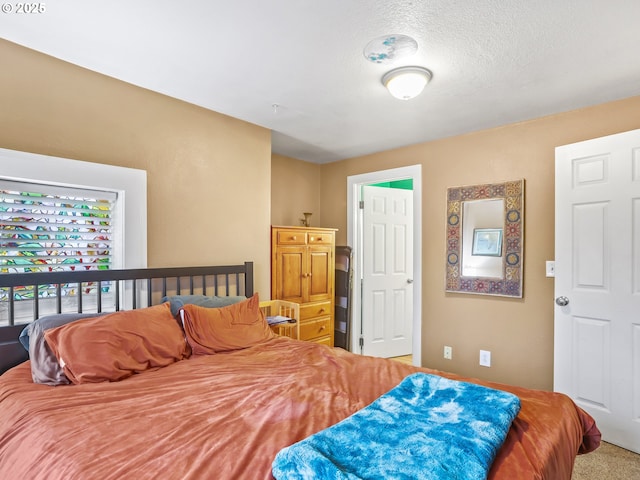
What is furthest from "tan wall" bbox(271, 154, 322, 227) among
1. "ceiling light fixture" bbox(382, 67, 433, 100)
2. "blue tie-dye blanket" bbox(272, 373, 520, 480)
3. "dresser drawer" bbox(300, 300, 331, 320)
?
"blue tie-dye blanket" bbox(272, 373, 520, 480)

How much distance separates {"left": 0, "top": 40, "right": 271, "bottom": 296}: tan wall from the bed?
58 centimetres

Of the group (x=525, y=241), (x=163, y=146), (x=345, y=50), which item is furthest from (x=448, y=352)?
(x=163, y=146)

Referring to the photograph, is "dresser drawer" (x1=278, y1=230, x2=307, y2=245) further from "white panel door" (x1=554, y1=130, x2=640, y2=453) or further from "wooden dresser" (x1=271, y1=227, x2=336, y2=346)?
"white panel door" (x1=554, y1=130, x2=640, y2=453)

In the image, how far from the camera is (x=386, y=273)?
4.39 meters

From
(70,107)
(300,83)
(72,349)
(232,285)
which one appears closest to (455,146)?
(300,83)

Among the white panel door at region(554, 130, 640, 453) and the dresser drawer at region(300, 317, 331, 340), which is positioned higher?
the white panel door at region(554, 130, 640, 453)

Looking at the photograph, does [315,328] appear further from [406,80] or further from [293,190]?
[406,80]

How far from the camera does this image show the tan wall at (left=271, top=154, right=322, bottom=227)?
416cm

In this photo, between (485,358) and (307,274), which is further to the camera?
(307,274)

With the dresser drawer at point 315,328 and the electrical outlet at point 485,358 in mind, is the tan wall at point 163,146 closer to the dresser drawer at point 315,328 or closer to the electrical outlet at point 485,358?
the dresser drawer at point 315,328

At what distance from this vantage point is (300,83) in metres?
2.40

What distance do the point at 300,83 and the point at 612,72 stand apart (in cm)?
193

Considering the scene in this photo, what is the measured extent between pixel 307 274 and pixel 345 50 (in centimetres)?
225

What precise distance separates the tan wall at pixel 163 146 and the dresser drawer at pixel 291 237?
181 mm
